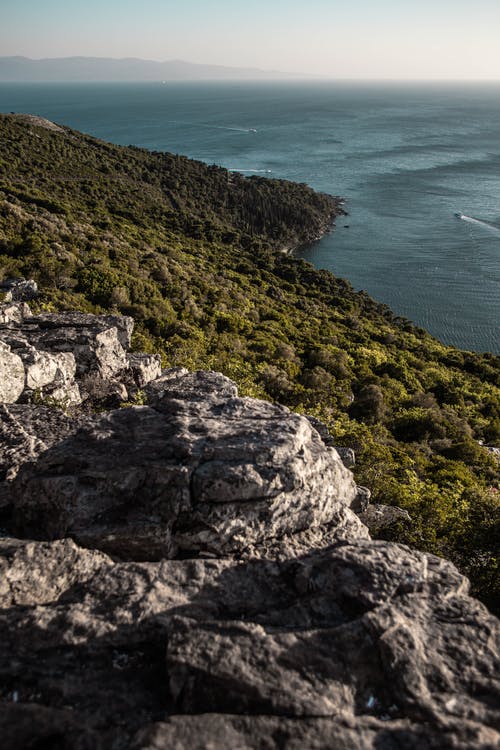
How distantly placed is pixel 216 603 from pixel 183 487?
1836 millimetres

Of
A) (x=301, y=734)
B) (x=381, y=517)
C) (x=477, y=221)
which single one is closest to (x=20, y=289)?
(x=381, y=517)

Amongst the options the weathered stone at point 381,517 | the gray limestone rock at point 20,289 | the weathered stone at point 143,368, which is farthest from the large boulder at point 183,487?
the gray limestone rock at point 20,289

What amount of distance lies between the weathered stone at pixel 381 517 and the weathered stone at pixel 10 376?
8.93 m

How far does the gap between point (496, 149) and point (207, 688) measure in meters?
202

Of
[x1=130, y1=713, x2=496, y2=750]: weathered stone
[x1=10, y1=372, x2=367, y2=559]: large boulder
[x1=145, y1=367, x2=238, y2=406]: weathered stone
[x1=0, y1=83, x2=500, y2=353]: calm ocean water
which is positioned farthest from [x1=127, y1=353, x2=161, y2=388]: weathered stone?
[x1=0, y1=83, x2=500, y2=353]: calm ocean water

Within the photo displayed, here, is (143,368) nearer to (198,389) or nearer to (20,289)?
(198,389)

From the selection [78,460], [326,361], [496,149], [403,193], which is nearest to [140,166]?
[403,193]

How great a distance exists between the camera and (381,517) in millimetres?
12344

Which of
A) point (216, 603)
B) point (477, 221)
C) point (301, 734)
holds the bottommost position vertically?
point (216, 603)

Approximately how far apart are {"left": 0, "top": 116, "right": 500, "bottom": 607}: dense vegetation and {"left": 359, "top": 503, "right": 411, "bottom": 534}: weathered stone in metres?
0.40

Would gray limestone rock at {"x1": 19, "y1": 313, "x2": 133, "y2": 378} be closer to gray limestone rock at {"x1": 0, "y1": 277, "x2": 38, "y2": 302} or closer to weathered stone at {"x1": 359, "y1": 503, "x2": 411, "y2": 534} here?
gray limestone rock at {"x1": 0, "y1": 277, "x2": 38, "y2": 302}

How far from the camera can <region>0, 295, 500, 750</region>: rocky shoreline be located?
4.64 m

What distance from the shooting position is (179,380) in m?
12.3

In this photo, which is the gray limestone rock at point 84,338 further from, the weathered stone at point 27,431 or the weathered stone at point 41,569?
the weathered stone at point 41,569
